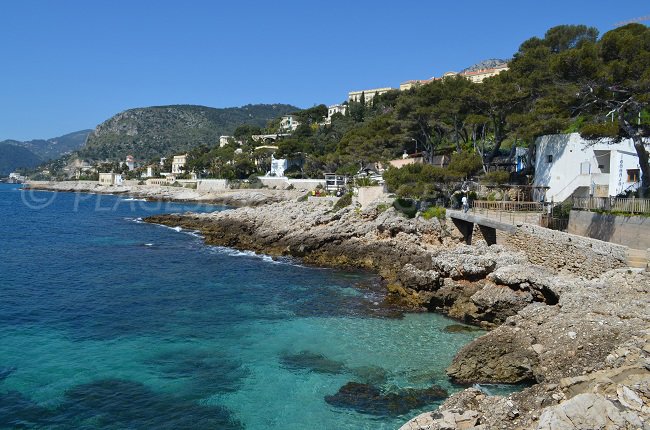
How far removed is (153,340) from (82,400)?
4.37m

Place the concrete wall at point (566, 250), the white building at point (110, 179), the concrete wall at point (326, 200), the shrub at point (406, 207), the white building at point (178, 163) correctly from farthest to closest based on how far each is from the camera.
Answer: the white building at point (178, 163)
the white building at point (110, 179)
the concrete wall at point (326, 200)
the shrub at point (406, 207)
the concrete wall at point (566, 250)

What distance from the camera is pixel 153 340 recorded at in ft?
54.4

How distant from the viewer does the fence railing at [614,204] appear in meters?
18.5

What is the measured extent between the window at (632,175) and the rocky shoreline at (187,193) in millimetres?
48803

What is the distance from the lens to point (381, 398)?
1230cm

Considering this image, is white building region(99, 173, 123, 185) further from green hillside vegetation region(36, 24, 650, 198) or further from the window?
the window

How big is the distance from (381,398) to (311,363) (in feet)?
9.79

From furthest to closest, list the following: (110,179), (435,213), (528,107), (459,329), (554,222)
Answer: (110,179)
(528,107)
(435,213)
(554,222)
(459,329)

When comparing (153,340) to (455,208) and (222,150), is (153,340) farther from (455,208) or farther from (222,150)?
(222,150)

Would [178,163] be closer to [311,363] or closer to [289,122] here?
[289,122]

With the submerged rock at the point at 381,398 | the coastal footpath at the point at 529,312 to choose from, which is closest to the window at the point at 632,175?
the coastal footpath at the point at 529,312

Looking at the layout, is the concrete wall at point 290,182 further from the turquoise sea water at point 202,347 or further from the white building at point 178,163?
the white building at point 178,163

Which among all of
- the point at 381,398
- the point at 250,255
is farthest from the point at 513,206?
the point at 381,398

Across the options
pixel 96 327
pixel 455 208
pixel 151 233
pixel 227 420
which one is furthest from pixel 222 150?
pixel 227 420
